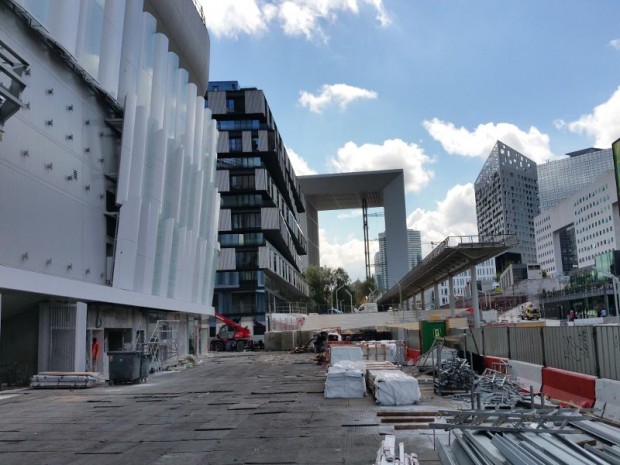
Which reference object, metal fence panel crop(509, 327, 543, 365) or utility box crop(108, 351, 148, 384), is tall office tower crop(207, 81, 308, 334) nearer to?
utility box crop(108, 351, 148, 384)

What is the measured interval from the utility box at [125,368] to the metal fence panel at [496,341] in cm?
1480

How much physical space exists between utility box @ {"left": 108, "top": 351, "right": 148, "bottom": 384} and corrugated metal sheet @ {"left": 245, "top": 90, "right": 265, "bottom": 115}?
2460 inches

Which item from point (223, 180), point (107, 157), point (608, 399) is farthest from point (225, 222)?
point (608, 399)

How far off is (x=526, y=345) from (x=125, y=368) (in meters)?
16.2

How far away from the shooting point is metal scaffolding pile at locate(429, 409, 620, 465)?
21.9 ft

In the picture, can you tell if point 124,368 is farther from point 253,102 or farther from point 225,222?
point 253,102

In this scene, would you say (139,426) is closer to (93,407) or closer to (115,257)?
(93,407)

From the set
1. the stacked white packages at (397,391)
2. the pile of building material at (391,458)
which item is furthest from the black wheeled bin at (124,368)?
the pile of building material at (391,458)

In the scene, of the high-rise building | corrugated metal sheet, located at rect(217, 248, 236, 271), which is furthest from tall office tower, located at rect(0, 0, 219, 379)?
the high-rise building

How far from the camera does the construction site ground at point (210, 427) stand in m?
9.66

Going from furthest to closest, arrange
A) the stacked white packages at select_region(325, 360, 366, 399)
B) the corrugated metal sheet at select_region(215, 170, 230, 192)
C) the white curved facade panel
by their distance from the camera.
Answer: the corrugated metal sheet at select_region(215, 170, 230, 192), the white curved facade panel, the stacked white packages at select_region(325, 360, 366, 399)

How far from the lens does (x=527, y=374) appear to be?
16797 millimetres

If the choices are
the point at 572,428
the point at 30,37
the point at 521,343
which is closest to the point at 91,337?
the point at 30,37

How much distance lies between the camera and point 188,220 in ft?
146
